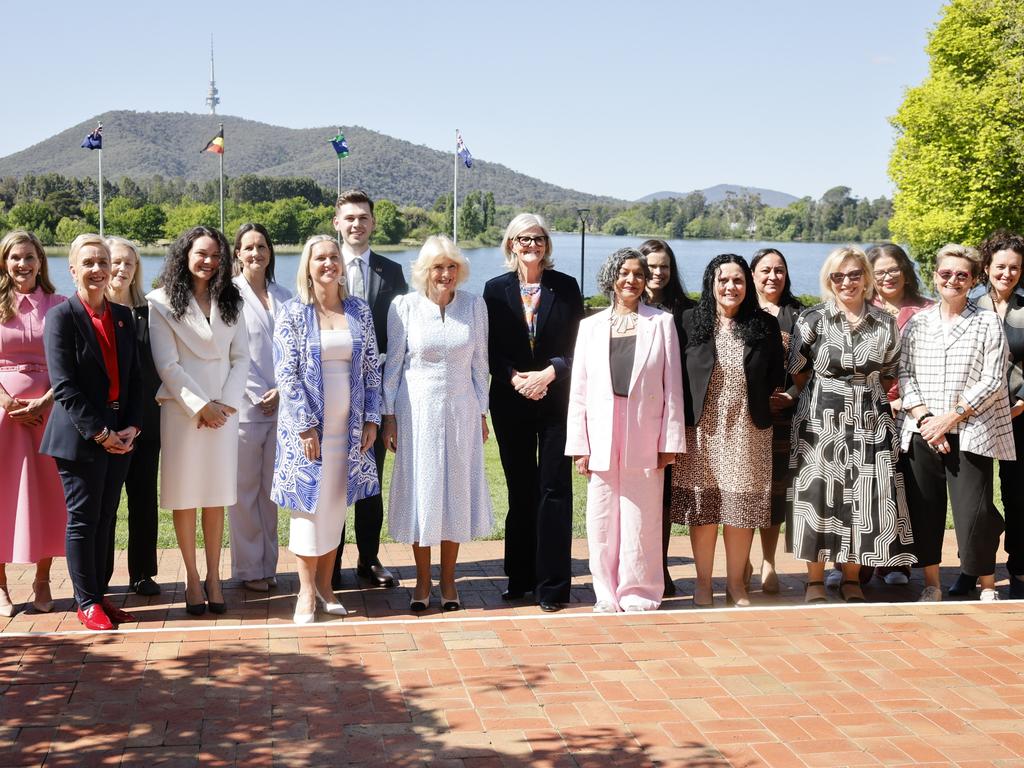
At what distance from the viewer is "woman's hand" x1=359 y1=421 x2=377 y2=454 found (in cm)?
586

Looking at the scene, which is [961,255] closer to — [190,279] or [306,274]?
[306,274]

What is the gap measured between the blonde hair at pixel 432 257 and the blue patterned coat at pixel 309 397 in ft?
1.12

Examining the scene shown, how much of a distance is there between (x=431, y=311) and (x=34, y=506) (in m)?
2.49

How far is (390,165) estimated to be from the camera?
557ft

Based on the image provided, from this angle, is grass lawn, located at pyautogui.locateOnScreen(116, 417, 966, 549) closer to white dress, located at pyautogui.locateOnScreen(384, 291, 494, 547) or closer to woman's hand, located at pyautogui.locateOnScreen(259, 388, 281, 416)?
white dress, located at pyautogui.locateOnScreen(384, 291, 494, 547)

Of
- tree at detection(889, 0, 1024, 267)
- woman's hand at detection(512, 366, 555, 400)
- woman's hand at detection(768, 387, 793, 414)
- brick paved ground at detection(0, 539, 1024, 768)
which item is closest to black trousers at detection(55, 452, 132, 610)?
brick paved ground at detection(0, 539, 1024, 768)

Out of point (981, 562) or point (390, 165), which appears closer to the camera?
point (981, 562)

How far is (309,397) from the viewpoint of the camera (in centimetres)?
569

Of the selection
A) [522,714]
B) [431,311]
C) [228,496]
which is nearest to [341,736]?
[522,714]

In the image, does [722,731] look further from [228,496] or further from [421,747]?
[228,496]

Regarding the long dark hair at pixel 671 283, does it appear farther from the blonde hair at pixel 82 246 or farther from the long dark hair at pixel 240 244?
the blonde hair at pixel 82 246

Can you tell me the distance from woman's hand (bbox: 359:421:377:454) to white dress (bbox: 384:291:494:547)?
14 cm

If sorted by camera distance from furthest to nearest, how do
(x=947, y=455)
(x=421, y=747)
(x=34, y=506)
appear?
(x=947, y=455) < (x=34, y=506) < (x=421, y=747)

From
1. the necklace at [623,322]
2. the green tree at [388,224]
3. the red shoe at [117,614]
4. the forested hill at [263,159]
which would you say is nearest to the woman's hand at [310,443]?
the red shoe at [117,614]
